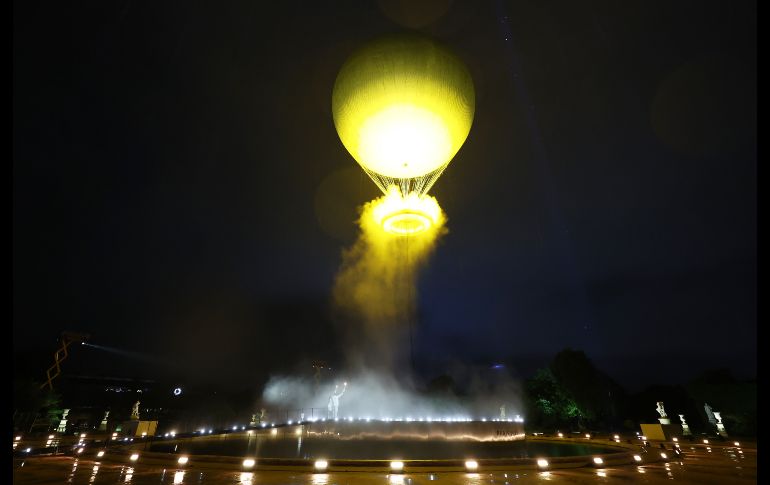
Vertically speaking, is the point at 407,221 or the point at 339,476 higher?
the point at 407,221

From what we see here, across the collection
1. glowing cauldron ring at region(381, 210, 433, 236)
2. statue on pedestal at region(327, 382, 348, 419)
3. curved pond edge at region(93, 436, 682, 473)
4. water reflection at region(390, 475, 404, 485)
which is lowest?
water reflection at region(390, 475, 404, 485)

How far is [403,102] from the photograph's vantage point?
484 inches

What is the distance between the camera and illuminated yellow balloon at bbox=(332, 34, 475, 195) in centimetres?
1222

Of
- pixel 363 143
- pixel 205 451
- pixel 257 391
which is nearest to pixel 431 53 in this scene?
pixel 363 143

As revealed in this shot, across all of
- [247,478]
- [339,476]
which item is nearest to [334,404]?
[339,476]

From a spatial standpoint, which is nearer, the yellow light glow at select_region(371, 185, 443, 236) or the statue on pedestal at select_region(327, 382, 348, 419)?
the yellow light glow at select_region(371, 185, 443, 236)

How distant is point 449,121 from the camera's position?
43.3 ft

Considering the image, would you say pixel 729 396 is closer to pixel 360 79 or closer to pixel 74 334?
pixel 360 79

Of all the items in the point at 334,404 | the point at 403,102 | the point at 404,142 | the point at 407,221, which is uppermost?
the point at 403,102

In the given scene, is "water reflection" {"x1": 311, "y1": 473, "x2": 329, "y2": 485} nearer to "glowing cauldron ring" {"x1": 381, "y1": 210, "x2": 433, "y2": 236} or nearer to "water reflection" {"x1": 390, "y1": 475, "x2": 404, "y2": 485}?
"water reflection" {"x1": 390, "y1": 475, "x2": 404, "y2": 485}

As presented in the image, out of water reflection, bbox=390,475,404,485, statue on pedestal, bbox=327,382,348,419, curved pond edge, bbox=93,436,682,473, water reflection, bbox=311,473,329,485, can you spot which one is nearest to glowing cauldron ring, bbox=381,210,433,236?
curved pond edge, bbox=93,436,682,473

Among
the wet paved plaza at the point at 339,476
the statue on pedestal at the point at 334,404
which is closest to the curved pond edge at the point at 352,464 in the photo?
the wet paved plaza at the point at 339,476

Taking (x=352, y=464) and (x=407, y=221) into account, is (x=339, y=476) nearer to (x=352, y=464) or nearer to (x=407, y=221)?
(x=352, y=464)

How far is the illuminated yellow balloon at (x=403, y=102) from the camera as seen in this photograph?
1222 centimetres
